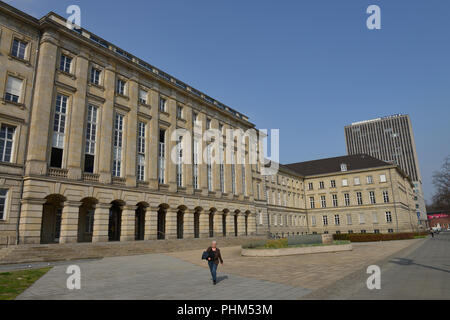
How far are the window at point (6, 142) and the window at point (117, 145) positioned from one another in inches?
335

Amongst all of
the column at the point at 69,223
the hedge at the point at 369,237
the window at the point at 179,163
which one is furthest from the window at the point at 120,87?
the hedge at the point at 369,237

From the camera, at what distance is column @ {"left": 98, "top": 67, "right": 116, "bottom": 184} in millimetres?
27109

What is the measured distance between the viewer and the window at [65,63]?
25828 millimetres

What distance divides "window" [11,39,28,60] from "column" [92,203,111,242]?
43.6ft

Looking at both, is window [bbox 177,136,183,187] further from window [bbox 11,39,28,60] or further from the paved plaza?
the paved plaza

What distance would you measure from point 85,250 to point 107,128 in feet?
37.1

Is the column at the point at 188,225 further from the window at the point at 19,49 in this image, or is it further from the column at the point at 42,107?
the window at the point at 19,49

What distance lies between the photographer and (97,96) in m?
28.0

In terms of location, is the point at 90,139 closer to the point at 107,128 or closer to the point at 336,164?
the point at 107,128

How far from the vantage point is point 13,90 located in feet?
74.4

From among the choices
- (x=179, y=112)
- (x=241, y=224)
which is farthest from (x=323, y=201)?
(x=179, y=112)

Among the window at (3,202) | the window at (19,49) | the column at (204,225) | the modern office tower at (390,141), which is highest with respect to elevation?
the modern office tower at (390,141)
